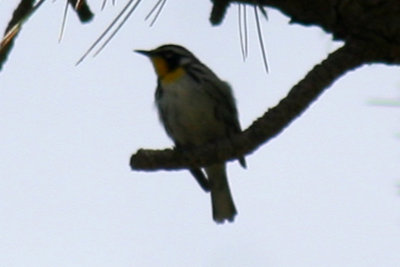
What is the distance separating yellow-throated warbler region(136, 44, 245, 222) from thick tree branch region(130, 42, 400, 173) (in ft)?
6.85

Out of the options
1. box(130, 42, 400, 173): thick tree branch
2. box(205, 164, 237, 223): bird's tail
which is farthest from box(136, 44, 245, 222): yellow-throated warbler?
box(130, 42, 400, 173): thick tree branch

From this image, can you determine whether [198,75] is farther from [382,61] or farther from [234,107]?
[382,61]

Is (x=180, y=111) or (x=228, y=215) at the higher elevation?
(x=180, y=111)

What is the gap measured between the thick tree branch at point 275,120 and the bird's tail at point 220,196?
279 centimetres

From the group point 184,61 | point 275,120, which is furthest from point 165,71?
point 275,120

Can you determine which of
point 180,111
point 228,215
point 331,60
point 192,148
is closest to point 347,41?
point 331,60

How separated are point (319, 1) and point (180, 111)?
107 inches

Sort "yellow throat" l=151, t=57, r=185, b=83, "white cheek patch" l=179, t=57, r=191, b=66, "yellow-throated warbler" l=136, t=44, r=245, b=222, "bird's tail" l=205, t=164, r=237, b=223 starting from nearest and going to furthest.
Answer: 1. "yellow-throated warbler" l=136, t=44, r=245, b=222
2. "yellow throat" l=151, t=57, r=185, b=83
3. "white cheek patch" l=179, t=57, r=191, b=66
4. "bird's tail" l=205, t=164, r=237, b=223

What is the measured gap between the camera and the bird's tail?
530 centimetres

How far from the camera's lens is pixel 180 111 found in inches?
185

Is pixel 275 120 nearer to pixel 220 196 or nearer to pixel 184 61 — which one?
pixel 184 61

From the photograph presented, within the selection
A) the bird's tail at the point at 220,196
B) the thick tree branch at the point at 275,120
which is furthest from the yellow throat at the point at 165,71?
the thick tree branch at the point at 275,120

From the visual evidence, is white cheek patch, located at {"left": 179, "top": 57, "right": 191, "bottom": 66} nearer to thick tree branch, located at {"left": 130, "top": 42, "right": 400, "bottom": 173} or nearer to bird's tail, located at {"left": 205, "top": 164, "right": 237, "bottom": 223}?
bird's tail, located at {"left": 205, "top": 164, "right": 237, "bottom": 223}

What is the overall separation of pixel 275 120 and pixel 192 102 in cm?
257
